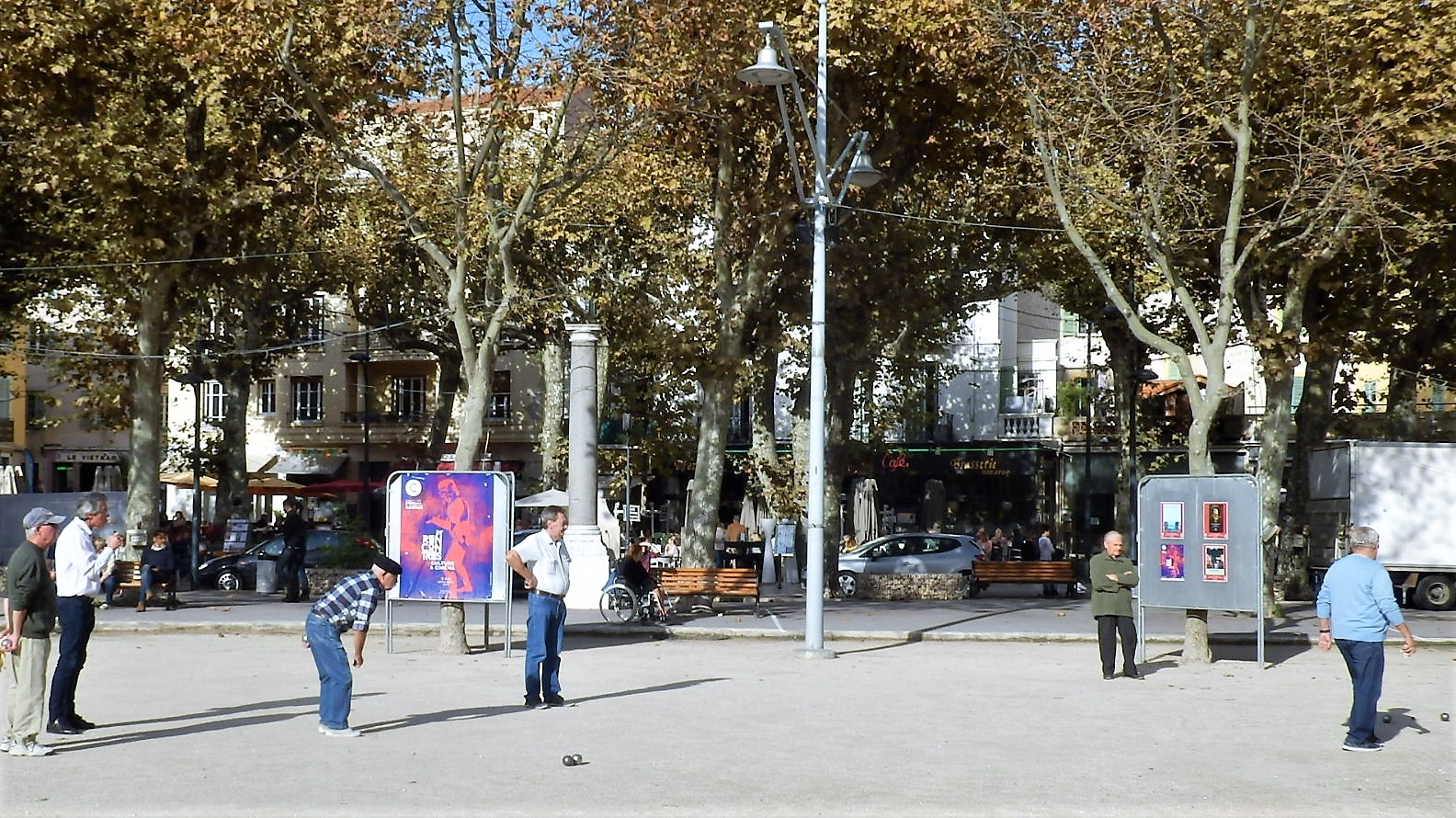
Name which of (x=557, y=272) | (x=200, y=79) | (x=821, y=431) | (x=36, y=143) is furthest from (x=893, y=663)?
(x=557, y=272)

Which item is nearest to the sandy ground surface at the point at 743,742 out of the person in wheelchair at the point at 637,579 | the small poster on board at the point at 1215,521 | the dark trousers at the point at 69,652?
the dark trousers at the point at 69,652

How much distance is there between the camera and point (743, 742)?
37.6 ft

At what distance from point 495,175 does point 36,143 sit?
386 inches

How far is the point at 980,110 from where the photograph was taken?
26797 millimetres

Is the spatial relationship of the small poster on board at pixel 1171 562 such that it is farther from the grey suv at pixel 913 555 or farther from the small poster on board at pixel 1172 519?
the grey suv at pixel 913 555

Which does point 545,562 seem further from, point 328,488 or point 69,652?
point 328,488

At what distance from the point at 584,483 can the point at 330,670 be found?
13.2m


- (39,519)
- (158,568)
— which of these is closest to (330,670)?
(39,519)

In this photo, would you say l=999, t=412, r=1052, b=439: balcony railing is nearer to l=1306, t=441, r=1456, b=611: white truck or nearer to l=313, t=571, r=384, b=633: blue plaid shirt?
l=1306, t=441, r=1456, b=611: white truck

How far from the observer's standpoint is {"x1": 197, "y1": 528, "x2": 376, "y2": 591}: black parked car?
31266 millimetres

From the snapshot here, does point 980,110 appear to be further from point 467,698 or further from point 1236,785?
point 1236,785

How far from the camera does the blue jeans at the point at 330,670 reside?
1133 cm

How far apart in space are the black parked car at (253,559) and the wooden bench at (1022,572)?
12.1 m

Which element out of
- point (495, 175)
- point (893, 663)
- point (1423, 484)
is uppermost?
point (495, 175)
